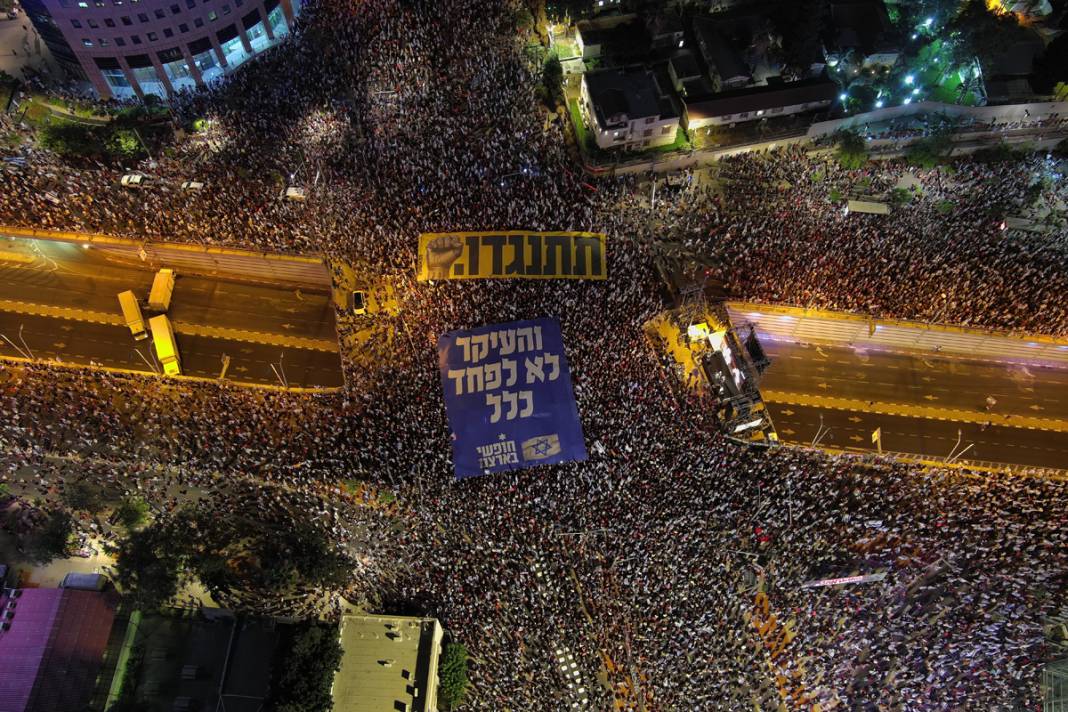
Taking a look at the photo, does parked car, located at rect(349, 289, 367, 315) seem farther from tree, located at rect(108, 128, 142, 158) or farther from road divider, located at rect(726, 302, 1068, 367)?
road divider, located at rect(726, 302, 1068, 367)

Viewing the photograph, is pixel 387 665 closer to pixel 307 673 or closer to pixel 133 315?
pixel 307 673

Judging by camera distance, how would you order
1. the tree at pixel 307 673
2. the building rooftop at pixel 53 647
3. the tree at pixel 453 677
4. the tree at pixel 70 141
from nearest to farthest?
the tree at pixel 307 673 < the building rooftop at pixel 53 647 < the tree at pixel 453 677 < the tree at pixel 70 141

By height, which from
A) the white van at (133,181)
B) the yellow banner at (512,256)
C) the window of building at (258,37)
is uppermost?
the window of building at (258,37)

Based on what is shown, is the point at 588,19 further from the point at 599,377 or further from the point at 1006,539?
the point at 1006,539

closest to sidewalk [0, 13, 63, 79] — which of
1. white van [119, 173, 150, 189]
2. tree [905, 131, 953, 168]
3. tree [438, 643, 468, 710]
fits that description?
white van [119, 173, 150, 189]

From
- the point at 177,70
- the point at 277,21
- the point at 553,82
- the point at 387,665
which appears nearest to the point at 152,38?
the point at 177,70

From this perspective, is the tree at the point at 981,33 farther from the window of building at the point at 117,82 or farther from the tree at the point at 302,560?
the window of building at the point at 117,82

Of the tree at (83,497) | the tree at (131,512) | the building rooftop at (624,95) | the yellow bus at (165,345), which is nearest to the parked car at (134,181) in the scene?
the yellow bus at (165,345)
